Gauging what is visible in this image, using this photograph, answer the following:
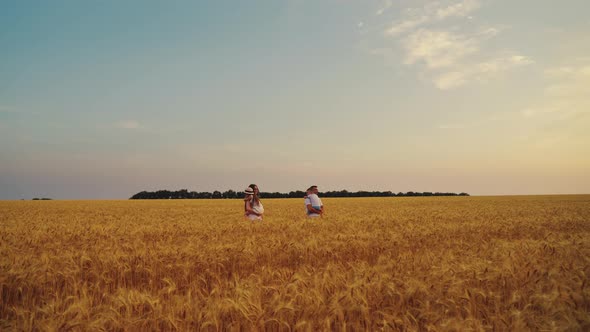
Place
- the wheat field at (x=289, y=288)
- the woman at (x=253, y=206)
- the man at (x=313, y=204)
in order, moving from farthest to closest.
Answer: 1. the man at (x=313, y=204)
2. the woman at (x=253, y=206)
3. the wheat field at (x=289, y=288)

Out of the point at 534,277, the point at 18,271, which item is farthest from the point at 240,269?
the point at 534,277

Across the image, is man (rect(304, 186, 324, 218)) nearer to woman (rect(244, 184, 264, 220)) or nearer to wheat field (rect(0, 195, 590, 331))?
woman (rect(244, 184, 264, 220))

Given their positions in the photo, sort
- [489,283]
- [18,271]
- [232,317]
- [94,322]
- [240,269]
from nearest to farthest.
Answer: [94,322], [232,317], [489,283], [18,271], [240,269]

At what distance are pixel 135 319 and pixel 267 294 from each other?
128 cm

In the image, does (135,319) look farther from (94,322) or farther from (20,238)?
(20,238)

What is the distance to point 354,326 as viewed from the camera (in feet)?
9.41

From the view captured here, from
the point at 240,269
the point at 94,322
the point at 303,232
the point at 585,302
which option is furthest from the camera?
the point at 303,232

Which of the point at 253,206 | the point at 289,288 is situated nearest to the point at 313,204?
the point at 253,206

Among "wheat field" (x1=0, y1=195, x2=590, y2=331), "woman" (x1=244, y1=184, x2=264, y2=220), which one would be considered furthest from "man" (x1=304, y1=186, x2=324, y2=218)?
"wheat field" (x1=0, y1=195, x2=590, y2=331)

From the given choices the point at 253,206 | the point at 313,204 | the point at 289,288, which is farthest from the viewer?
the point at 313,204

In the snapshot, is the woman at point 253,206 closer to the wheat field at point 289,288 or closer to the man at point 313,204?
the man at point 313,204

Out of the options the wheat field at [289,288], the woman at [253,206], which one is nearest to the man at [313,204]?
the woman at [253,206]

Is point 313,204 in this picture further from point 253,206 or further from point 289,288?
point 289,288

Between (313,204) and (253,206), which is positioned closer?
(253,206)
